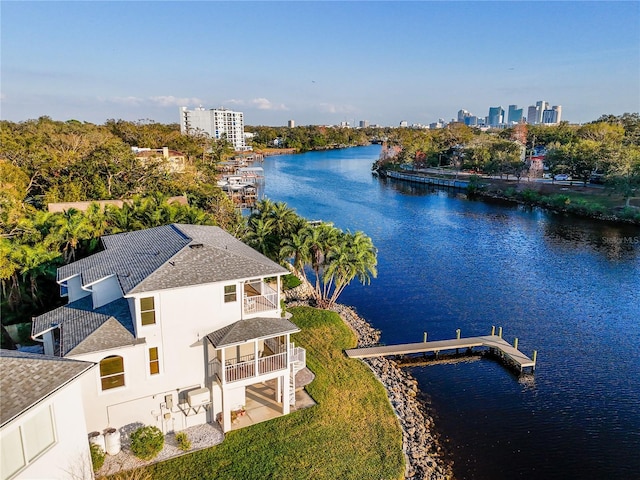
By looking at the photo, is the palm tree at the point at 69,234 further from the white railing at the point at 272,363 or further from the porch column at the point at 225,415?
the white railing at the point at 272,363

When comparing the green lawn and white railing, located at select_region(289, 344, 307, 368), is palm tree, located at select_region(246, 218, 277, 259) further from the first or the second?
white railing, located at select_region(289, 344, 307, 368)

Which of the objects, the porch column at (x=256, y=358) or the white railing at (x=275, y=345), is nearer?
the porch column at (x=256, y=358)

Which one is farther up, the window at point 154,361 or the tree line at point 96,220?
the tree line at point 96,220

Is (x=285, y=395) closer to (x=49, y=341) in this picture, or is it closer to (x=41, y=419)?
(x=41, y=419)

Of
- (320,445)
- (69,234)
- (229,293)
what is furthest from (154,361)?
(69,234)

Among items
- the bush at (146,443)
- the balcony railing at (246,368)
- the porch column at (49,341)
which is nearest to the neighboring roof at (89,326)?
the porch column at (49,341)

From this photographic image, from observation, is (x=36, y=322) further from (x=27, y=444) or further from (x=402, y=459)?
(x=402, y=459)
